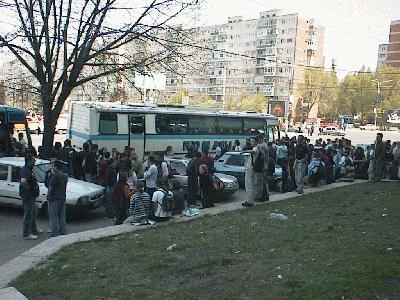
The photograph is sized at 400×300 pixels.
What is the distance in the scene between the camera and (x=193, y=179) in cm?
1214

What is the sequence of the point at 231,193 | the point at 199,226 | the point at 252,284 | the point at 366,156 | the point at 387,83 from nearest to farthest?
1. the point at 252,284
2. the point at 199,226
3. the point at 231,193
4. the point at 366,156
5. the point at 387,83

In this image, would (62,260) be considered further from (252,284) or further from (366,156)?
(366,156)

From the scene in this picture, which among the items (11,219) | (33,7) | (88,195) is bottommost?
(11,219)

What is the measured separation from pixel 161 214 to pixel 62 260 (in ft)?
10.7

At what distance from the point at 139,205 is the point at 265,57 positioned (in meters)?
103

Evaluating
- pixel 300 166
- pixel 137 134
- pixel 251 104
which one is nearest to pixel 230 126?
pixel 137 134

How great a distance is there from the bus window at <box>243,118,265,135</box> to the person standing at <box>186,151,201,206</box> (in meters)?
Answer: 14.8

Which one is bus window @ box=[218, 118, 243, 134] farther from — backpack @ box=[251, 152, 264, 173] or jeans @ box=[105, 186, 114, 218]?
jeans @ box=[105, 186, 114, 218]

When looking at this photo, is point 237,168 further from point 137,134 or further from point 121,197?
point 121,197

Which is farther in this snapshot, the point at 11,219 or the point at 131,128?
the point at 131,128

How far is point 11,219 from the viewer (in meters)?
10.8

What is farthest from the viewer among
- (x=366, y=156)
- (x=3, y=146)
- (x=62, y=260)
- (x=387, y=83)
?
(x=387, y=83)

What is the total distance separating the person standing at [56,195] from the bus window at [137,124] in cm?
1137

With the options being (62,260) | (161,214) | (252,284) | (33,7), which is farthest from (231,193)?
(33,7)
